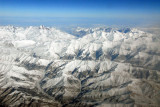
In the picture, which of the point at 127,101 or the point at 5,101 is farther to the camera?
the point at 5,101

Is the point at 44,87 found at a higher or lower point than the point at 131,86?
lower

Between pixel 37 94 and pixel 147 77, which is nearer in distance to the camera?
pixel 37 94

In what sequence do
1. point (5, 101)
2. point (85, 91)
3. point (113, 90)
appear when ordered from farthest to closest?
point (85, 91), point (113, 90), point (5, 101)

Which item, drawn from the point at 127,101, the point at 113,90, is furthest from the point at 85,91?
the point at 127,101

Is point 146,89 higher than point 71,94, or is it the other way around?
point 146,89

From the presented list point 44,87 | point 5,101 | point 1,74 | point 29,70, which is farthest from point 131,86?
point 1,74

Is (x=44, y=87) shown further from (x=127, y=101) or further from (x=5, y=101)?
(x=127, y=101)

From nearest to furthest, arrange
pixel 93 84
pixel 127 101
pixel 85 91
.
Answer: pixel 127 101, pixel 85 91, pixel 93 84

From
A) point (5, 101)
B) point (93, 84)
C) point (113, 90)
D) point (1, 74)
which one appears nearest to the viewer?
point (5, 101)

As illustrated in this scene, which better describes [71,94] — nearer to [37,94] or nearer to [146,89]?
[37,94]
